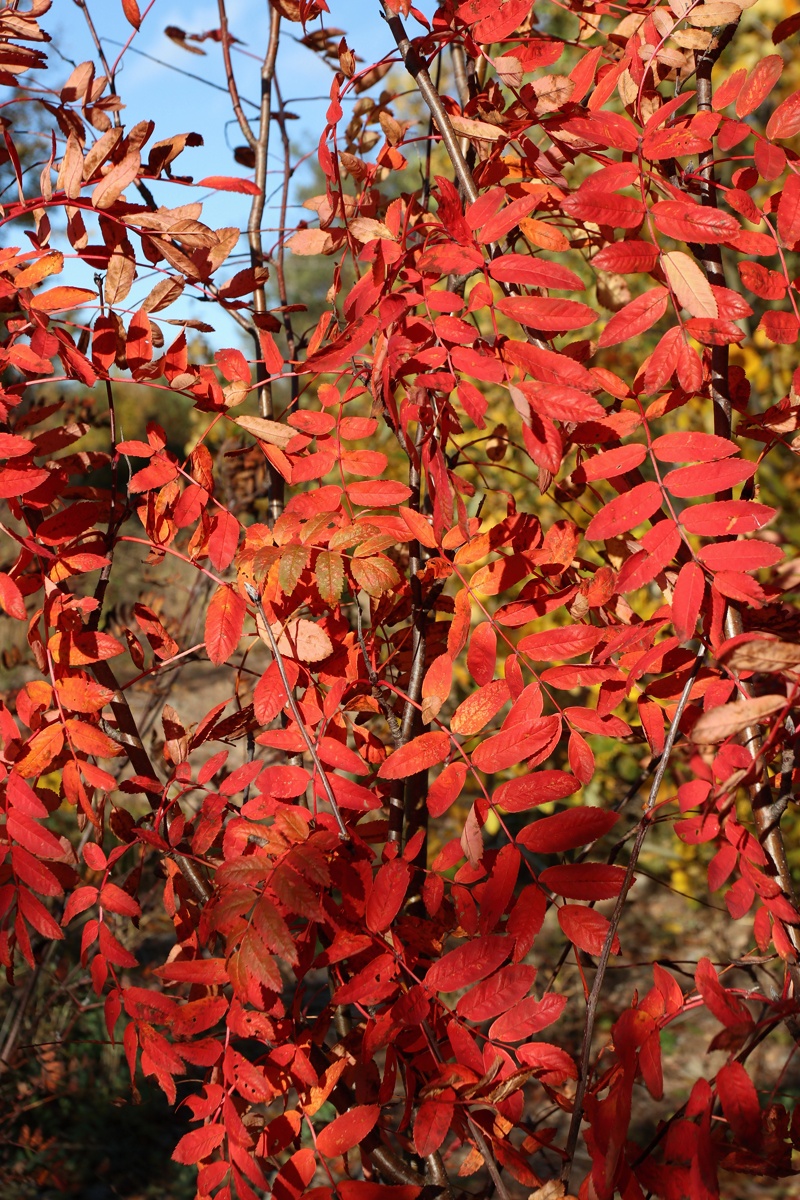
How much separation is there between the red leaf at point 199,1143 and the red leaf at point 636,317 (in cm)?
81

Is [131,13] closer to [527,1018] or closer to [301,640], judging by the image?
[301,640]

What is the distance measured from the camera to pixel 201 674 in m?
6.11

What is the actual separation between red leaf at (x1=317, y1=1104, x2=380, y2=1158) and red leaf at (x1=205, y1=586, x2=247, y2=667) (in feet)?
1.41

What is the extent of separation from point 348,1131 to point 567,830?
1.09 feet

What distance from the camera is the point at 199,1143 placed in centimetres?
89

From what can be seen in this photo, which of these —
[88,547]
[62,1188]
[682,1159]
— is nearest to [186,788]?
[88,547]

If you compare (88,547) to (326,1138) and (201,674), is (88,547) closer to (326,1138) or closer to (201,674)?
(326,1138)

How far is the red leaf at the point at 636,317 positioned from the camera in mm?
805

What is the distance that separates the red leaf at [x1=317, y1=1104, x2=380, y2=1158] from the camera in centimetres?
83

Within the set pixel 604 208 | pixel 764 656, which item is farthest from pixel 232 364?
pixel 764 656

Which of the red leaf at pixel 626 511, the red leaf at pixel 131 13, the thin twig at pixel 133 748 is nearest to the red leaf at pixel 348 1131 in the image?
the thin twig at pixel 133 748

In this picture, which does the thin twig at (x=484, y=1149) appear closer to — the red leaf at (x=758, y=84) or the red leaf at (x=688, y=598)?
the red leaf at (x=688, y=598)

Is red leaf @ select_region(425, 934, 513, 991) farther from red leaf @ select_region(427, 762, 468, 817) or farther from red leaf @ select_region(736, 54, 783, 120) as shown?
red leaf @ select_region(736, 54, 783, 120)

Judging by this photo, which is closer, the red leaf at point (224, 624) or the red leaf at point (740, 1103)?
the red leaf at point (740, 1103)
